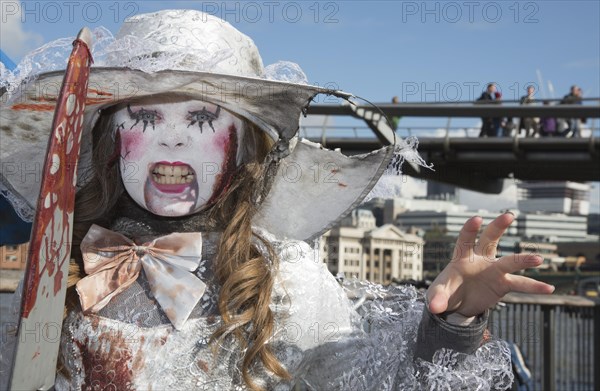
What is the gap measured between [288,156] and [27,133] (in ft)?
2.54

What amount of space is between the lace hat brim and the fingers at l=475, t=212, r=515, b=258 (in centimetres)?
51

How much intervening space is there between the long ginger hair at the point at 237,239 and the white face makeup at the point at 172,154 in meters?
0.09

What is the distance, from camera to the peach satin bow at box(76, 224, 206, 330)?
85.4 inches

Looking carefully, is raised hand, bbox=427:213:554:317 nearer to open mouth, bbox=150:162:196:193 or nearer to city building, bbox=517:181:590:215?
open mouth, bbox=150:162:196:193

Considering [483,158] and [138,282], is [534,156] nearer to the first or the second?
[483,158]

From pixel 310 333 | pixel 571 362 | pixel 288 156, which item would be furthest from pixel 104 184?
Answer: pixel 571 362

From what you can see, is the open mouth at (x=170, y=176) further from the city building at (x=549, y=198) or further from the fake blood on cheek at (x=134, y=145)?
the city building at (x=549, y=198)

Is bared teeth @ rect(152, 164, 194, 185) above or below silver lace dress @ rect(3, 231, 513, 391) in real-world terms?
above

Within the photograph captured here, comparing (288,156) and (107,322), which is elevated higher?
(288,156)

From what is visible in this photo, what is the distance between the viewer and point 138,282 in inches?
88.6

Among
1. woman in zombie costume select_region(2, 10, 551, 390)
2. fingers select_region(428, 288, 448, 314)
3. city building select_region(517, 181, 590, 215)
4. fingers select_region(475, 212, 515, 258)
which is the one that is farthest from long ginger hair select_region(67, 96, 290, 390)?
city building select_region(517, 181, 590, 215)

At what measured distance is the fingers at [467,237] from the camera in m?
1.89

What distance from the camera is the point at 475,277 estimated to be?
1987mm

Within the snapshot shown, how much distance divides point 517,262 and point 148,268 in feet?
3.15
